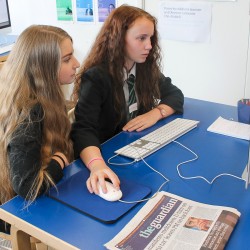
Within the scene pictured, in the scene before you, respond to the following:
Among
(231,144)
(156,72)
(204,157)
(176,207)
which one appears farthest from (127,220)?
(156,72)

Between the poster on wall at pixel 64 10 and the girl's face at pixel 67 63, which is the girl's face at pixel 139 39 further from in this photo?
the poster on wall at pixel 64 10

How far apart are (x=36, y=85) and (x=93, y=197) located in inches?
17.6

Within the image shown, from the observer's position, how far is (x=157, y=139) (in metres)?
1.38

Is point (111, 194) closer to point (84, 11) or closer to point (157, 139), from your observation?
point (157, 139)

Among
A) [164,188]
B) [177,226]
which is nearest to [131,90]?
[164,188]

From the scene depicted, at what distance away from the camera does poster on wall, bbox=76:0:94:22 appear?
10.4ft

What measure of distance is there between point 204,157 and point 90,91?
0.53 meters

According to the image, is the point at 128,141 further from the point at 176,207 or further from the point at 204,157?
the point at 176,207

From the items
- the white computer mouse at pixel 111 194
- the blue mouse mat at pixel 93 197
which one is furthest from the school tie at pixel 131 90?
the white computer mouse at pixel 111 194

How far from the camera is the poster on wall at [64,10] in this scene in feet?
10.8

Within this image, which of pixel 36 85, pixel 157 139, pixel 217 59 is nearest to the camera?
pixel 36 85

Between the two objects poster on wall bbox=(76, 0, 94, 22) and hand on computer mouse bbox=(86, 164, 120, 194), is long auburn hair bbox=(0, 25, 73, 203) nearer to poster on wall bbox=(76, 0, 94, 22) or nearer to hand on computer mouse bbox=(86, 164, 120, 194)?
hand on computer mouse bbox=(86, 164, 120, 194)

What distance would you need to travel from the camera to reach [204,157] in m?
1.26

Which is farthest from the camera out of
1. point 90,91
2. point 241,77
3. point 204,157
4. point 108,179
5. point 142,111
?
point 241,77
